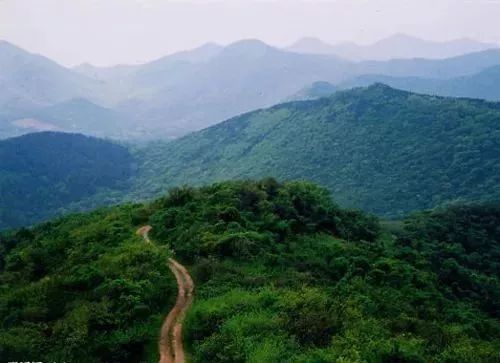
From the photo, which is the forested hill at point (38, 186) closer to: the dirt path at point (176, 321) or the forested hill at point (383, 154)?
the forested hill at point (383, 154)

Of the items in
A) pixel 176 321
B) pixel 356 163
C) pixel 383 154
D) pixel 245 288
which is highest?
pixel 245 288

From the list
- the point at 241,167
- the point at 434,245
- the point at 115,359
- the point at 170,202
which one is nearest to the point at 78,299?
the point at 115,359

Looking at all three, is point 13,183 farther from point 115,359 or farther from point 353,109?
point 115,359

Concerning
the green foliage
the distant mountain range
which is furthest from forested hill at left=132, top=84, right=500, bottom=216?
the green foliage

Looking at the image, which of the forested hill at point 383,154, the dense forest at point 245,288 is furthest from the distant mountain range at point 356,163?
the dense forest at point 245,288

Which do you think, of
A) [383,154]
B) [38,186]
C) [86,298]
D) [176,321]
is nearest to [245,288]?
[176,321]

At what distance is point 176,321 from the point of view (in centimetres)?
2047

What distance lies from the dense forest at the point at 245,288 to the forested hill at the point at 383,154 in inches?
2857

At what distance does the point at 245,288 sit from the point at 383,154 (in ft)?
435

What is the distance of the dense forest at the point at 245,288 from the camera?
1759 centimetres

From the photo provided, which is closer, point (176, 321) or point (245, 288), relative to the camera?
point (176, 321)

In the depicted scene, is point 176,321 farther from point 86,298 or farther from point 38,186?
point 38,186

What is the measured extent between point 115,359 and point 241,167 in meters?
161

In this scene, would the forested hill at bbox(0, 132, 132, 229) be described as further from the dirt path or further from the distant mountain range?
the dirt path
